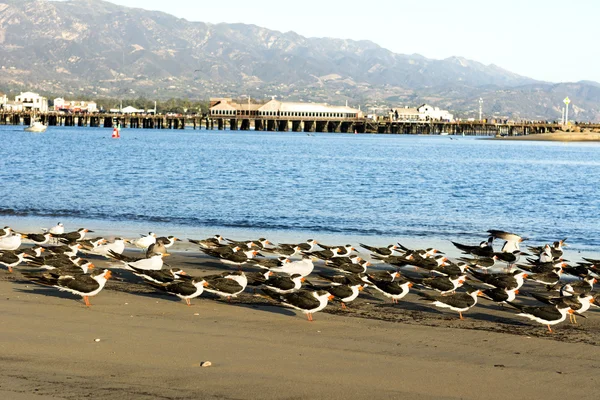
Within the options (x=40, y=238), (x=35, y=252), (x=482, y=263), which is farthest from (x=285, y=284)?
(x=40, y=238)

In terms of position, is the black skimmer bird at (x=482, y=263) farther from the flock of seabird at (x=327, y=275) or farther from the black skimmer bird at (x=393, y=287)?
the black skimmer bird at (x=393, y=287)

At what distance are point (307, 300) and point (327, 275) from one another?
348cm

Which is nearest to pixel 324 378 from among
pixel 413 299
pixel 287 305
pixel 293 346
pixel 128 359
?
pixel 293 346

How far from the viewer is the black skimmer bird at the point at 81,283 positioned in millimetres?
13742

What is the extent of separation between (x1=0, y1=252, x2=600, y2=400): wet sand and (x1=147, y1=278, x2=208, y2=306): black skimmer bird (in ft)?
0.63

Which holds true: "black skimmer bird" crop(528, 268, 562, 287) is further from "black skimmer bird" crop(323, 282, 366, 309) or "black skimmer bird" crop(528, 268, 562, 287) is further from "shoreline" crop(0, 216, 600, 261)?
"shoreline" crop(0, 216, 600, 261)

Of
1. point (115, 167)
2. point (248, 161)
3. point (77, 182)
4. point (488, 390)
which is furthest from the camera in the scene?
point (248, 161)

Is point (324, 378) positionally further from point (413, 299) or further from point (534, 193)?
point (534, 193)

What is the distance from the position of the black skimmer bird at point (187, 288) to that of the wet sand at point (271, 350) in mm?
192

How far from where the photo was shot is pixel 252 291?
1547cm

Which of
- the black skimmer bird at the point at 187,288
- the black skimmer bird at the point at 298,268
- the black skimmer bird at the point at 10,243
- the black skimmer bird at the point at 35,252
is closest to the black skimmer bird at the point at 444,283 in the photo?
the black skimmer bird at the point at 298,268

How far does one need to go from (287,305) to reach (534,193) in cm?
3478

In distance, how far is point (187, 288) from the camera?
1395 centimetres

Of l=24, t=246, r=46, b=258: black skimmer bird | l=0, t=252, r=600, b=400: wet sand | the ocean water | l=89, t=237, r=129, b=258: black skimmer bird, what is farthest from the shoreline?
l=0, t=252, r=600, b=400: wet sand
